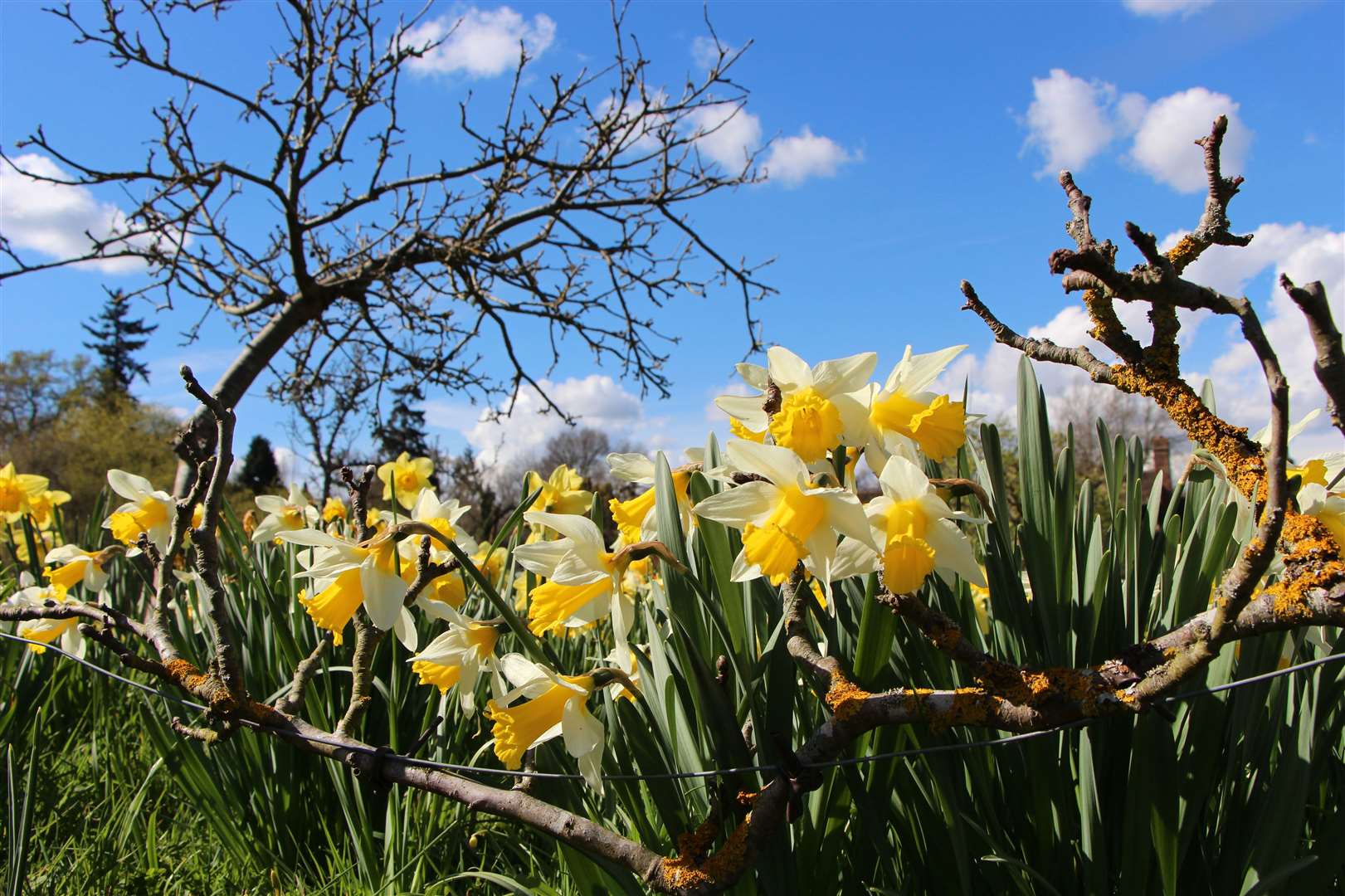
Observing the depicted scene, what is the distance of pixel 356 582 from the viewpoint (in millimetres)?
1165

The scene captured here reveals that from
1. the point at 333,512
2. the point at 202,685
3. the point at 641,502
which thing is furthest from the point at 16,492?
the point at 641,502

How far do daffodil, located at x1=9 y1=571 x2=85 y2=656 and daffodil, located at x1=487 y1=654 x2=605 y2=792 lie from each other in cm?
104

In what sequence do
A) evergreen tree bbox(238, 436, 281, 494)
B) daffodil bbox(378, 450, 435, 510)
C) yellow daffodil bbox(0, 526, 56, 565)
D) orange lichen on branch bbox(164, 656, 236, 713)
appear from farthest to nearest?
evergreen tree bbox(238, 436, 281, 494) < yellow daffodil bbox(0, 526, 56, 565) < daffodil bbox(378, 450, 435, 510) < orange lichen on branch bbox(164, 656, 236, 713)

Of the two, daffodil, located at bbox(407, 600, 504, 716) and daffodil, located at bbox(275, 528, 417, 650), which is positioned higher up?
daffodil, located at bbox(275, 528, 417, 650)

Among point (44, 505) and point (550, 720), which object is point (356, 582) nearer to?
point (550, 720)

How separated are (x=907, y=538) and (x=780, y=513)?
0.46ft

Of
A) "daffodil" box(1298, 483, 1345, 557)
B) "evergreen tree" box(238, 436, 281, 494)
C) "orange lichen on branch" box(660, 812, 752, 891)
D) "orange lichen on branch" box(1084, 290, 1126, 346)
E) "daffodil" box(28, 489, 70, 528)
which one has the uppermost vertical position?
"evergreen tree" box(238, 436, 281, 494)

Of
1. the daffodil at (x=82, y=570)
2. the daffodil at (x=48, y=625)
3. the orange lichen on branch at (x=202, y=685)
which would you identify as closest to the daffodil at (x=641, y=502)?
the orange lichen on branch at (x=202, y=685)

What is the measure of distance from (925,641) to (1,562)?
4.69 metres

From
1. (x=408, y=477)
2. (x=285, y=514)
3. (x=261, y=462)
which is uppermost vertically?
(x=261, y=462)

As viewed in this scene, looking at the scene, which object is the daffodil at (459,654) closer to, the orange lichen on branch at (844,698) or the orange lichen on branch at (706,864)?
the orange lichen on branch at (706,864)

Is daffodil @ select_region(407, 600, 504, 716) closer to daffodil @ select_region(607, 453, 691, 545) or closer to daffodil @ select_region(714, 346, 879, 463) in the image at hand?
daffodil @ select_region(607, 453, 691, 545)

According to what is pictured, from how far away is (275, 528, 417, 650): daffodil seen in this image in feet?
3.76

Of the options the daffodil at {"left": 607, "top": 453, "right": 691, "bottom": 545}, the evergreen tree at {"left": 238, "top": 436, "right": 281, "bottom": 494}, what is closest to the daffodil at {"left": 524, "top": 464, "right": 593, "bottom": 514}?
the daffodil at {"left": 607, "top": 453, "right": 691, "bottom": 545}
